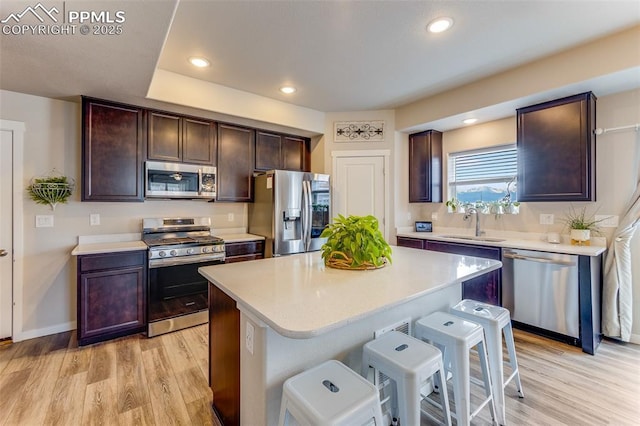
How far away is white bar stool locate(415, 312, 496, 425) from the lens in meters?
1.49

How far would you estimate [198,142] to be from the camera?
3484 mm

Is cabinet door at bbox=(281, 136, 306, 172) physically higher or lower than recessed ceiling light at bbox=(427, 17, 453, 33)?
lower

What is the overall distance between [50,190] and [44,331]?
144 cm

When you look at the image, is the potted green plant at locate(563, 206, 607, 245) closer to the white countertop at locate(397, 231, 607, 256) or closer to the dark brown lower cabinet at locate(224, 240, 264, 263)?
the white countertop at locate(397, 231, 607, 256)

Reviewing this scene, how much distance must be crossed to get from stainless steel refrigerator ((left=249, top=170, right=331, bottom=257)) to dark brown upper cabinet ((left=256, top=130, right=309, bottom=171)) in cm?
34

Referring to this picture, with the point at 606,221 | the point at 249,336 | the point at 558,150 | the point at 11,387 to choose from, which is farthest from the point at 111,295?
the point at 606,221

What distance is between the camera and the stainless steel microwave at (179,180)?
3.18 meters

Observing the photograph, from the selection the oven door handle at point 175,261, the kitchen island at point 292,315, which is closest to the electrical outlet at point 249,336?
the kitchen island at point 292,315

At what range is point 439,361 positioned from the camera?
1404 millimetres

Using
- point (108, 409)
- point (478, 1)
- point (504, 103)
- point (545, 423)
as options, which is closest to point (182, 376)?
point (108, 409)

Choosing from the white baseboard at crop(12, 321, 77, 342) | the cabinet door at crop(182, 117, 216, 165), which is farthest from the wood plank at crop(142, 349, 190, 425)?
the cabinet door at crop(182, 117, 216, 165)

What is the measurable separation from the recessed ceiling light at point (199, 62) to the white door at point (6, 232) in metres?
1.88

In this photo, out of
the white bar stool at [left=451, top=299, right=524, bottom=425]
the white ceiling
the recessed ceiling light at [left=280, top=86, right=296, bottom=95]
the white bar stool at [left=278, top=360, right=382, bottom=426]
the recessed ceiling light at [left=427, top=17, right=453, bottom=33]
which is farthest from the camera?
the recessed ceiling light at [left=280, top=86, right=296, bottom=95]

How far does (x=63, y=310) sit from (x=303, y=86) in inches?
141
